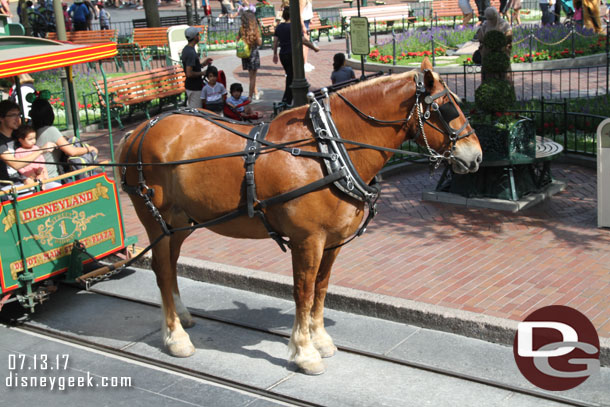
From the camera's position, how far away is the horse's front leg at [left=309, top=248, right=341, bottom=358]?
633 centimetres

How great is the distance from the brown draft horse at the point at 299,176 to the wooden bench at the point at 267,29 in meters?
20.1

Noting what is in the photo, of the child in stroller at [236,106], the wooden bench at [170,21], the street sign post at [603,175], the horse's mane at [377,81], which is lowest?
the street sign post at [603,175]

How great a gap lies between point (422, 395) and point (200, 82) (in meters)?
9.64

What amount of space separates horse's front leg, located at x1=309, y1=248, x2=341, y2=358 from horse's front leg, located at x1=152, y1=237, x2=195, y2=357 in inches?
42.1

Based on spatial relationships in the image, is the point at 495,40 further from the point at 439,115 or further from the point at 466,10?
the point at 466,10

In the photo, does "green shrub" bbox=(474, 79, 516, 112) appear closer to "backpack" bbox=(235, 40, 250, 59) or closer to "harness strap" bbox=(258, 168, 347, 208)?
"harness strap" bbox=(258, 168, 347, 208)

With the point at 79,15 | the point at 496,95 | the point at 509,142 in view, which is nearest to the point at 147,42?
the point at 79,15

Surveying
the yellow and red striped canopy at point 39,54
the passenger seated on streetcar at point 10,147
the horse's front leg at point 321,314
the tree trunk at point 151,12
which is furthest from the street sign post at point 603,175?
the tree trunk at point 151,12

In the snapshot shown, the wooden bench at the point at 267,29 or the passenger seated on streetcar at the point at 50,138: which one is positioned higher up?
the wooden bench at the point at 267,29

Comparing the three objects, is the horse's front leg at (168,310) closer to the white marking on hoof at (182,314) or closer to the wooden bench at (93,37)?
the white marking on hoof at (182,314)

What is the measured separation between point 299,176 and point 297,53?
486 cm

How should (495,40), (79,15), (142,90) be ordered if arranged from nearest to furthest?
(495,40)
(142,90)
(79,15)

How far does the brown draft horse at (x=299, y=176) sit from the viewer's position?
5.80 meters

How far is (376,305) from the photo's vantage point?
6.99 m
